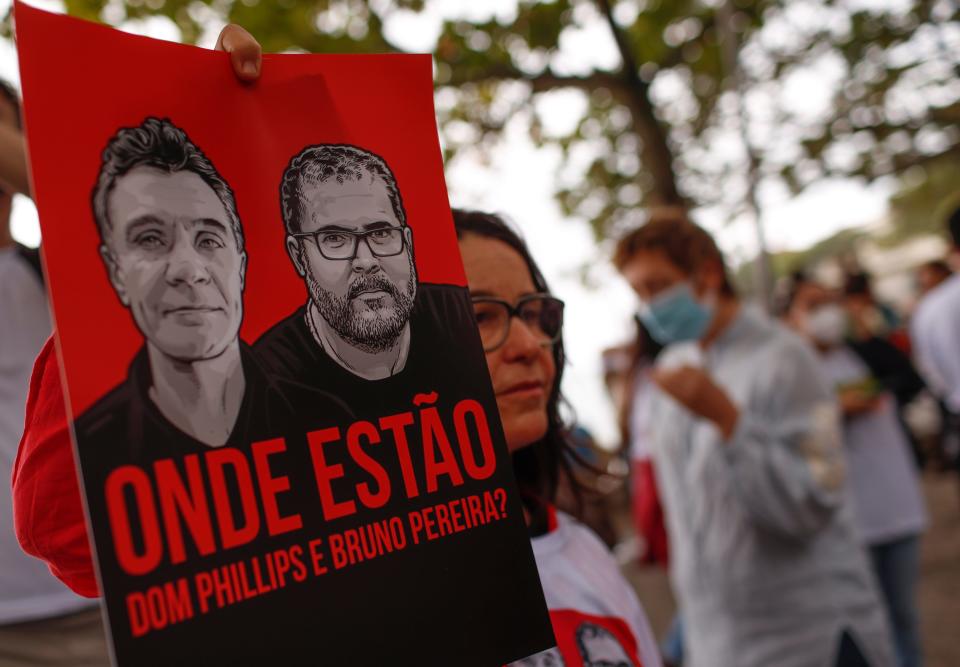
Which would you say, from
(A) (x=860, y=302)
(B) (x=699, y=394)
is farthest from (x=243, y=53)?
(A) (x=860, y=302)

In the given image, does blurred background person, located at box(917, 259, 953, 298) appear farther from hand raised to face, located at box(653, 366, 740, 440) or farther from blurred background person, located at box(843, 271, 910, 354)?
hand raised to face, located at box(653, 366, 740, 440)

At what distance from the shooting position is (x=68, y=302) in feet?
1.97

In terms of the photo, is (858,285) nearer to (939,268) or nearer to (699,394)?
(939,268)

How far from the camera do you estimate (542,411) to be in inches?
42.6

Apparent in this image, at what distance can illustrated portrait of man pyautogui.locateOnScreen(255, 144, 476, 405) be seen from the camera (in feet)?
2.38

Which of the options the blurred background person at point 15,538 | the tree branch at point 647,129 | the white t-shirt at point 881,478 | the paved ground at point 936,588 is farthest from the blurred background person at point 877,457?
the blurred background person at point 15,538

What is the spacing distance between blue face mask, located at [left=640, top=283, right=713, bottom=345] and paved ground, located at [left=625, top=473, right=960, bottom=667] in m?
3.07

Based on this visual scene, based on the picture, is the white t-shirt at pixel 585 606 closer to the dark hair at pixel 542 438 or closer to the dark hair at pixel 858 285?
the dark hair at pixel 542 438

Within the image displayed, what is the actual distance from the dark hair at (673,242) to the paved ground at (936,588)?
3.17 meters

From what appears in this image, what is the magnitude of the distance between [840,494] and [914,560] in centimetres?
169

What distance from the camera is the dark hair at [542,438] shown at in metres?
1.18

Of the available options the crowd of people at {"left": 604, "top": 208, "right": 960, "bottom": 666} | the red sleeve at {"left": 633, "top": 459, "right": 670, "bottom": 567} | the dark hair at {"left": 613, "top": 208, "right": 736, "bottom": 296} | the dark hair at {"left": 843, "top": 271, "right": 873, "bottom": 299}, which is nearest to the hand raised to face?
the crowd of people at {"left": 604, "top": 208, "right": 960, "bottom": 666}

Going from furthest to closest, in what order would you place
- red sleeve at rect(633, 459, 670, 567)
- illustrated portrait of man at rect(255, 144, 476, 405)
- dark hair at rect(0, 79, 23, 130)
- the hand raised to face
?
1. red sleeve at rect(633, 459, 670, 567)
2. the hand raised to face
3. dark hair at rect(0, 79, 23, 130)
4. illustrated portrait of man at rect(255, 144, 476, 405)

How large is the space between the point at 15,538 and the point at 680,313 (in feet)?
5.89
